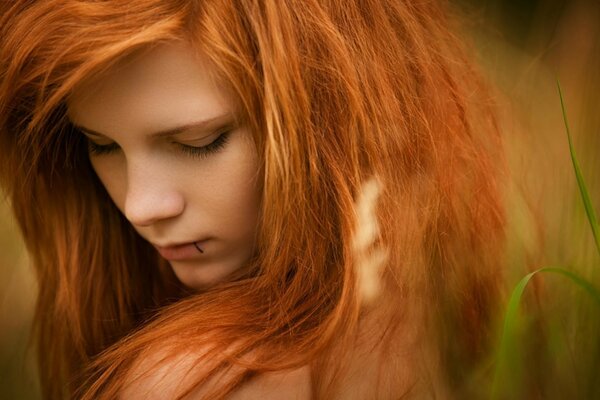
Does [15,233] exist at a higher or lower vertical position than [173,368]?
higher

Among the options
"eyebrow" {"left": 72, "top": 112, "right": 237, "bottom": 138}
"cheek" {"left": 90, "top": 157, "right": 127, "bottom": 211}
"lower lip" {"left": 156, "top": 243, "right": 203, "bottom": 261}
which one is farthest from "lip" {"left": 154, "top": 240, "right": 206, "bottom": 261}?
"eyebrow" {"left": 72, "top": 112, "right": 237, "bottom": 138}

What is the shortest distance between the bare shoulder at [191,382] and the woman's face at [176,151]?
0.21 metres

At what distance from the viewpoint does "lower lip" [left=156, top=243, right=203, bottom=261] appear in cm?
129

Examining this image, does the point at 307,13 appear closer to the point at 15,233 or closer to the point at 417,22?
the point at 417,22

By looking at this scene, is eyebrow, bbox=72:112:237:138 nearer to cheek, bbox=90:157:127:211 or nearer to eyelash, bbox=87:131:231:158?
eyelash, bbox=87:131:231:158

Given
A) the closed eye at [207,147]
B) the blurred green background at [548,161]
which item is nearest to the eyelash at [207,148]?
the closed eye at [207,147]

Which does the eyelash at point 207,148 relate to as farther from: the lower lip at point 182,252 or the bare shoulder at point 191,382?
the bare shoulder at point 191,382

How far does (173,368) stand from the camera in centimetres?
109

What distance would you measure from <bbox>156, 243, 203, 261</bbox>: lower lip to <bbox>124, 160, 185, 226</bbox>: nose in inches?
4.0

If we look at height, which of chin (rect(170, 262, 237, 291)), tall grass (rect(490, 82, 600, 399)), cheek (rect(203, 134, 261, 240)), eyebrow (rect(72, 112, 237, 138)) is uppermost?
eyebrow (rect(72, 112, 237, 138))

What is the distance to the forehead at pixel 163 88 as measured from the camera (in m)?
1.10

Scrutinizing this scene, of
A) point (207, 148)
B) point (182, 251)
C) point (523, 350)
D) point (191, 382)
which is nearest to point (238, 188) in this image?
point (207, 148)

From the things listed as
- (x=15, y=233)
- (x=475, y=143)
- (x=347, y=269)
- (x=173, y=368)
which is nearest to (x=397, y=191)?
(x=347, y=269)

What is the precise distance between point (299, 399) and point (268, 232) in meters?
0.25
